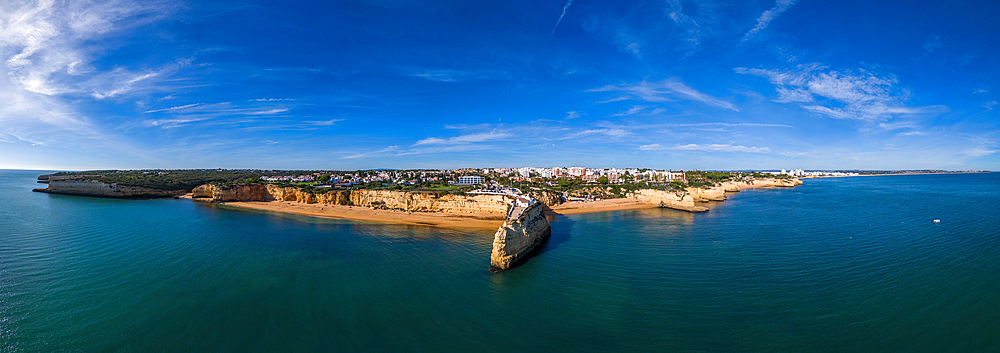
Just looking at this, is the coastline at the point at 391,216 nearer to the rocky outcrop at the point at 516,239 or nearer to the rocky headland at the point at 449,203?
the rocky headland at the point at 449,203

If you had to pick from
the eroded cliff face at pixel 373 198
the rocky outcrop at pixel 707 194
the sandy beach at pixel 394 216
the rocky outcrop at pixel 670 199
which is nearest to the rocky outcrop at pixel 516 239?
the sandy beach at pixel 394 216

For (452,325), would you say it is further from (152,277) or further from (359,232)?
(359,232)

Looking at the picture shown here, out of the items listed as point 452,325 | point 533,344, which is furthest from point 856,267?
point 452,325

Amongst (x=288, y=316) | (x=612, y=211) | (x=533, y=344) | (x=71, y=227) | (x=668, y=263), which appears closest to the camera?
(x=533, y=344)

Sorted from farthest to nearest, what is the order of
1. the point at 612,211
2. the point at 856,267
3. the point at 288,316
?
the point at 612,211
the point at 856,267
the point at 288,316

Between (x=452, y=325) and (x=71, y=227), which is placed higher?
A: (x=71, y=227)

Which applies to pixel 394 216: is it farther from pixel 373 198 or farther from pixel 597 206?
pixel 597 206

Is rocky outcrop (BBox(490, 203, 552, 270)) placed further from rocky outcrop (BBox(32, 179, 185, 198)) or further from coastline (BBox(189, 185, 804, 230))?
rocky outcrop (BBox(32, 179, 185, 198))
